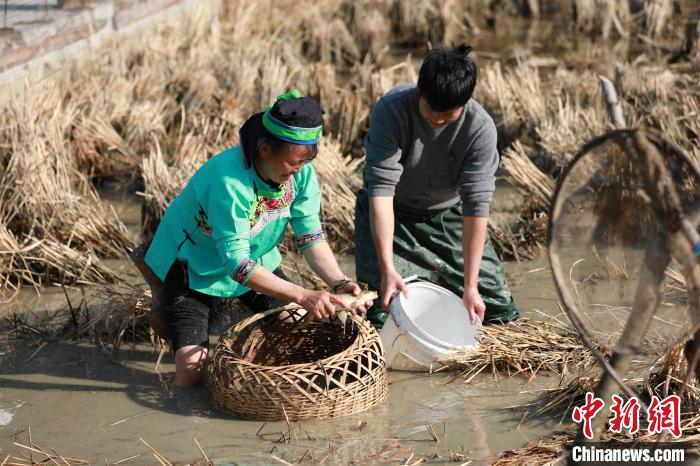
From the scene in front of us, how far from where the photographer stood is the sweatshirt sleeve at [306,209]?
399 centimetres

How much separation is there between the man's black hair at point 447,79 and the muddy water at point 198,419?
1160mm

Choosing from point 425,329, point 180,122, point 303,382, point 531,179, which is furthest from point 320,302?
point 180,122

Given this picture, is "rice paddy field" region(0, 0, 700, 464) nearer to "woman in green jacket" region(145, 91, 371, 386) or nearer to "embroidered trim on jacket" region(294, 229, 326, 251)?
"woman in green jacket" region(145, 91, 371, 386)

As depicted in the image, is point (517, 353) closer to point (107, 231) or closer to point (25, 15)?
point (107, 231)

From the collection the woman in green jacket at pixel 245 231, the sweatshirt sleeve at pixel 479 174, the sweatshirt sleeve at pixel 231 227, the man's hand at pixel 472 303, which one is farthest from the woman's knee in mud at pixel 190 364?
the sweatshirt sleeve at pixel 479 174

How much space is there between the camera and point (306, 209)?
158 inches

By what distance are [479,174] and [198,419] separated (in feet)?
4.90

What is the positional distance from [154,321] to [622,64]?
4.84m

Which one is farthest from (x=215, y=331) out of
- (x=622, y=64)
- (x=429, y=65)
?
(x=622, y=64)

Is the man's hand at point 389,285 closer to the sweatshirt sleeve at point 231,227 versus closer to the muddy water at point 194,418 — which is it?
the muddy water at point 194,418

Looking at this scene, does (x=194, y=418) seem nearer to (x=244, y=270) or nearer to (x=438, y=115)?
(x=244, y=270)

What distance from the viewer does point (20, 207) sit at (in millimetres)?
5383

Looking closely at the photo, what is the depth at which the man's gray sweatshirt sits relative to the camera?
13.0 feet
